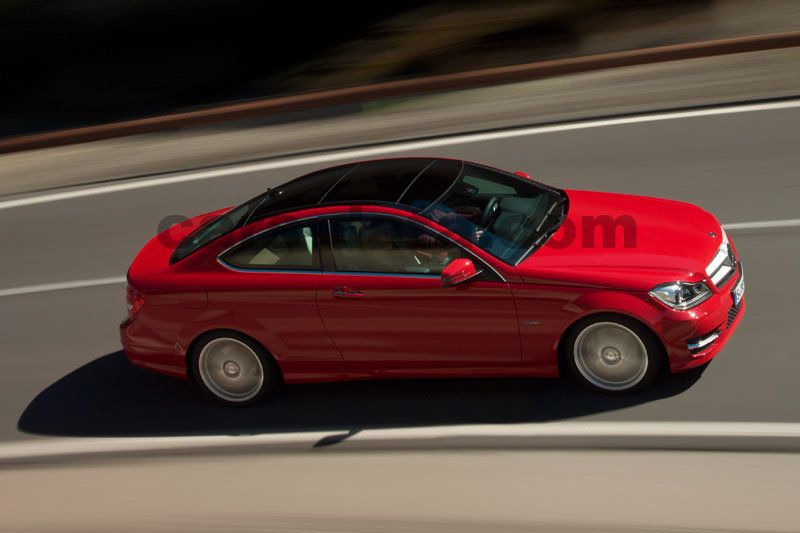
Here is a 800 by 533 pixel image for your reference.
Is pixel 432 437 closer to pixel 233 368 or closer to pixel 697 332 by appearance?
pixel 233 368

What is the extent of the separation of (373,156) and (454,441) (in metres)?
6.28

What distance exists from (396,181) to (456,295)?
1.03 metres

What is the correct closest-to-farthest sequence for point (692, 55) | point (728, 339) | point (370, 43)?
point (728, 339) → point (692, 55) → point (370, 43)

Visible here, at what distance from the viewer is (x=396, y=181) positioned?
714 cm

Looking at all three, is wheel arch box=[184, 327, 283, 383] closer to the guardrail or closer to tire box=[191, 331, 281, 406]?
tire box=[191, 331, 281, 406]

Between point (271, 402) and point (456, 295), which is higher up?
point (456, 295)

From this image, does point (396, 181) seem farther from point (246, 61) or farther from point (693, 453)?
point (246, 61)

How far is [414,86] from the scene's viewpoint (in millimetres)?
12742

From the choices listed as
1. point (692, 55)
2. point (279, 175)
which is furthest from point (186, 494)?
point (692, 55)

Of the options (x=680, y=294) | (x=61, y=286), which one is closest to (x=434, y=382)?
(x=680, y=294)

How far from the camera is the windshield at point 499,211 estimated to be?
671 centimetres

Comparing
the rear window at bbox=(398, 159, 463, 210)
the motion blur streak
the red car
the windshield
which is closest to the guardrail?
the red car

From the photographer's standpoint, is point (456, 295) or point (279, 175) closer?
point (456, 295)

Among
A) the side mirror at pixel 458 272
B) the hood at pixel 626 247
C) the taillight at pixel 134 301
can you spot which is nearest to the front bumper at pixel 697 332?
the hood at pixel 626 247
